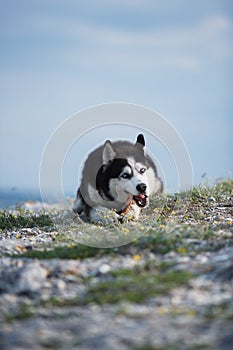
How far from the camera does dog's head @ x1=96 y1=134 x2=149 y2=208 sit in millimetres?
9461

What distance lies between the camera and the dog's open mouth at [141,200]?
9680 millimetres

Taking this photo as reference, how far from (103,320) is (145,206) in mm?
5627

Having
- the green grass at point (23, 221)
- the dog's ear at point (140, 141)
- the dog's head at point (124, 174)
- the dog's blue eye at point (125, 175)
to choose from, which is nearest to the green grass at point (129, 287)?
the dog's head at point (124, 174)

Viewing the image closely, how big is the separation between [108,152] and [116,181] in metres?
0.58

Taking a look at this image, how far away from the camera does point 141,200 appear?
9.84 metres

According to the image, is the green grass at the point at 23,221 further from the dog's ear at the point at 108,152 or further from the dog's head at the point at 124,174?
the dog's ear at the point at 108,152

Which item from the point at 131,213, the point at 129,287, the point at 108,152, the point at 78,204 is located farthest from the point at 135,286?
the point at 78,204

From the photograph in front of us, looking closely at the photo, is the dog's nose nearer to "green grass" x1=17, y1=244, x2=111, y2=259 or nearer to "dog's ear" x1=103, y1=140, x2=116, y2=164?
"dog's ear" x1=103, y1=140, x2=116, y2=164

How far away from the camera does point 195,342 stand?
399 cm

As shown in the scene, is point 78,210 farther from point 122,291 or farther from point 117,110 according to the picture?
point 122,291

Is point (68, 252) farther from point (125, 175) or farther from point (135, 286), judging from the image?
point (125, 175)

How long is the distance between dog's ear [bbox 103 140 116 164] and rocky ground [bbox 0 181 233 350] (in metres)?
2.71

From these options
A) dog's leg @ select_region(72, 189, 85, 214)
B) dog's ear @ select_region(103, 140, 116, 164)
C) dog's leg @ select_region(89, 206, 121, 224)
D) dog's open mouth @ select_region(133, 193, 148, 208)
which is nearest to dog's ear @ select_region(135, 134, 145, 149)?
dog's ear @ select_region(103, 140, 116, 164)

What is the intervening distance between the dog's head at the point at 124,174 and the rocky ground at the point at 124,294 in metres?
1.99
